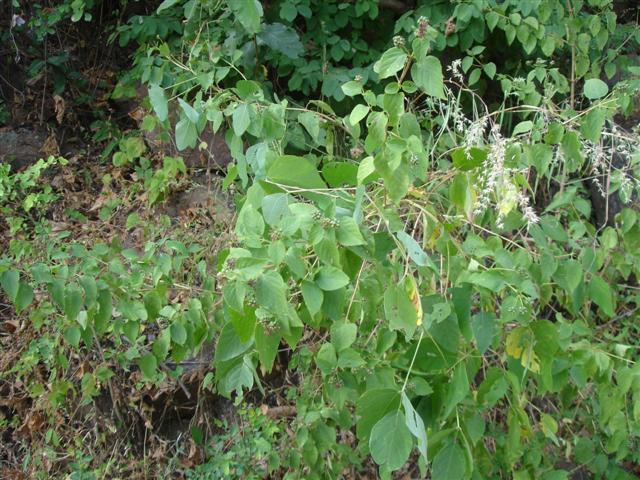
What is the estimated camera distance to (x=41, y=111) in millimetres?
5035

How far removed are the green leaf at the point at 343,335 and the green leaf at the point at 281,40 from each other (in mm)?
2680

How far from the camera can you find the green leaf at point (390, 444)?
1.29 meters

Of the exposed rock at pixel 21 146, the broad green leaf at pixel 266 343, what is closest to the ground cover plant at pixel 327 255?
the broad green leaf at pixel 266 343

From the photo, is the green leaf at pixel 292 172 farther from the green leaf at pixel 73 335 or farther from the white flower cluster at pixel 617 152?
the green leaf at pixel 73 335

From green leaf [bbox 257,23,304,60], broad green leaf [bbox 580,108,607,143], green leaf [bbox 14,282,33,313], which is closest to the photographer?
broad green leaf [bbox 580,108,607,143]

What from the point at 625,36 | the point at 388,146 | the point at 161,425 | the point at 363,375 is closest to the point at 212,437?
the point at 161,425

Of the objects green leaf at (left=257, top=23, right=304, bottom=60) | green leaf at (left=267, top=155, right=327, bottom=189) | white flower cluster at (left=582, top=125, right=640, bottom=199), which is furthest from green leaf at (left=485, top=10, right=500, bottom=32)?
green leaf at (left=267, top=155, right=327, bottom=189)

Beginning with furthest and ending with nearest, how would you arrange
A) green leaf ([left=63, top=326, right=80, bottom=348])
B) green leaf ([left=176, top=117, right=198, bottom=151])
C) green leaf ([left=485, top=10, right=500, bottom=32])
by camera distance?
green leaf ([left=485, top=10, right=500, bottom=32]), green leaf ([left=63, top=326, right=80, bottom=348]), green leaf ([left=176, top=117, right=198, bottom=151])

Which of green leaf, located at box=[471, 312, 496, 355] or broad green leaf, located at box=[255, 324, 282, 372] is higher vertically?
broad green leaf, located at box=[255, 324, 282, 372]

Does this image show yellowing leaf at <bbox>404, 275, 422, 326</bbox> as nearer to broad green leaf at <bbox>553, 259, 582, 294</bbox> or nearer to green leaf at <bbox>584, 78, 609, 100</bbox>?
broad green leaf at <bbox>553, 259, 582, 294</bbox>

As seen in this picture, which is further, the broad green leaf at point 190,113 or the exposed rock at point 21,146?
the exposed rock at point 21,146

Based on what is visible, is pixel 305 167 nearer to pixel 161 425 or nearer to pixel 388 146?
pixel 388 146

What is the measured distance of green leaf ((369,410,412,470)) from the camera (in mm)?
1286

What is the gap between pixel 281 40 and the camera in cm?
392
